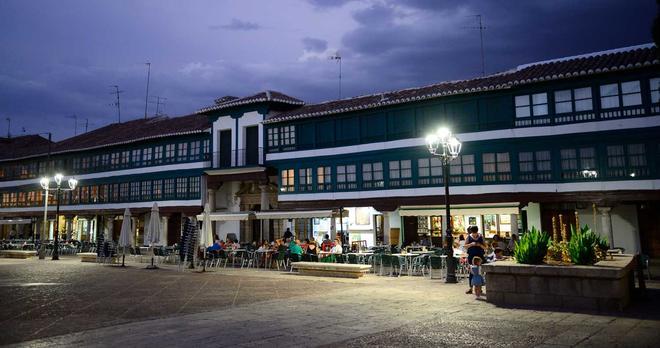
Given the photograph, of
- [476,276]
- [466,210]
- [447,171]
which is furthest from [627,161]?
[476,276]

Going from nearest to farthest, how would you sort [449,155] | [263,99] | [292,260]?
[449,155] → [292,260] → [263,99]

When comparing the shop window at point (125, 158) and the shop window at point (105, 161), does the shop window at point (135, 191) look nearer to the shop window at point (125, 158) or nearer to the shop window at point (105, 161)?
the shop window at point (125, 158)

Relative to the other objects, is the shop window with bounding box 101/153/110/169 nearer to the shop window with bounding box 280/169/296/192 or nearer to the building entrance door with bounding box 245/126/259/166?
the building entrance door with bounding box 245/126/259/166

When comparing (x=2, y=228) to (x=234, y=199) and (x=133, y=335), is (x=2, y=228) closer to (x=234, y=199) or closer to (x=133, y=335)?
(x=234, y=199)

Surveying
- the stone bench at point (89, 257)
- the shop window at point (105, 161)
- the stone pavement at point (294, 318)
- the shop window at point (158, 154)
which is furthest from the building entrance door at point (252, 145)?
the stone pavement at point (294, 318)

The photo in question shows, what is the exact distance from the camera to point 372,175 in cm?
2703

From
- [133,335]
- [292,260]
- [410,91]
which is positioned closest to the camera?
[133,335]

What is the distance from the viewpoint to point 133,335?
7.64 m

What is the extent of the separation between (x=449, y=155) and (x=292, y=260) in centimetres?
762

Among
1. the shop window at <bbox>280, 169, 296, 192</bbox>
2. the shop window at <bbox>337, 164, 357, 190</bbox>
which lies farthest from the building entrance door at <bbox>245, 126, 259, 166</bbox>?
the shop window at <bbox>337, 164, 357, 190</bbox>

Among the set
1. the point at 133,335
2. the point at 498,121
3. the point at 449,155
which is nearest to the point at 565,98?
the point at 498,121

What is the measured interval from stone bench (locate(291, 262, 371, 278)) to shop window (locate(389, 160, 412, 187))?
962 cm

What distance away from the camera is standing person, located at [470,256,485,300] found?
1133 centimetres

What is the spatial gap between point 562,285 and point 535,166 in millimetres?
13931
